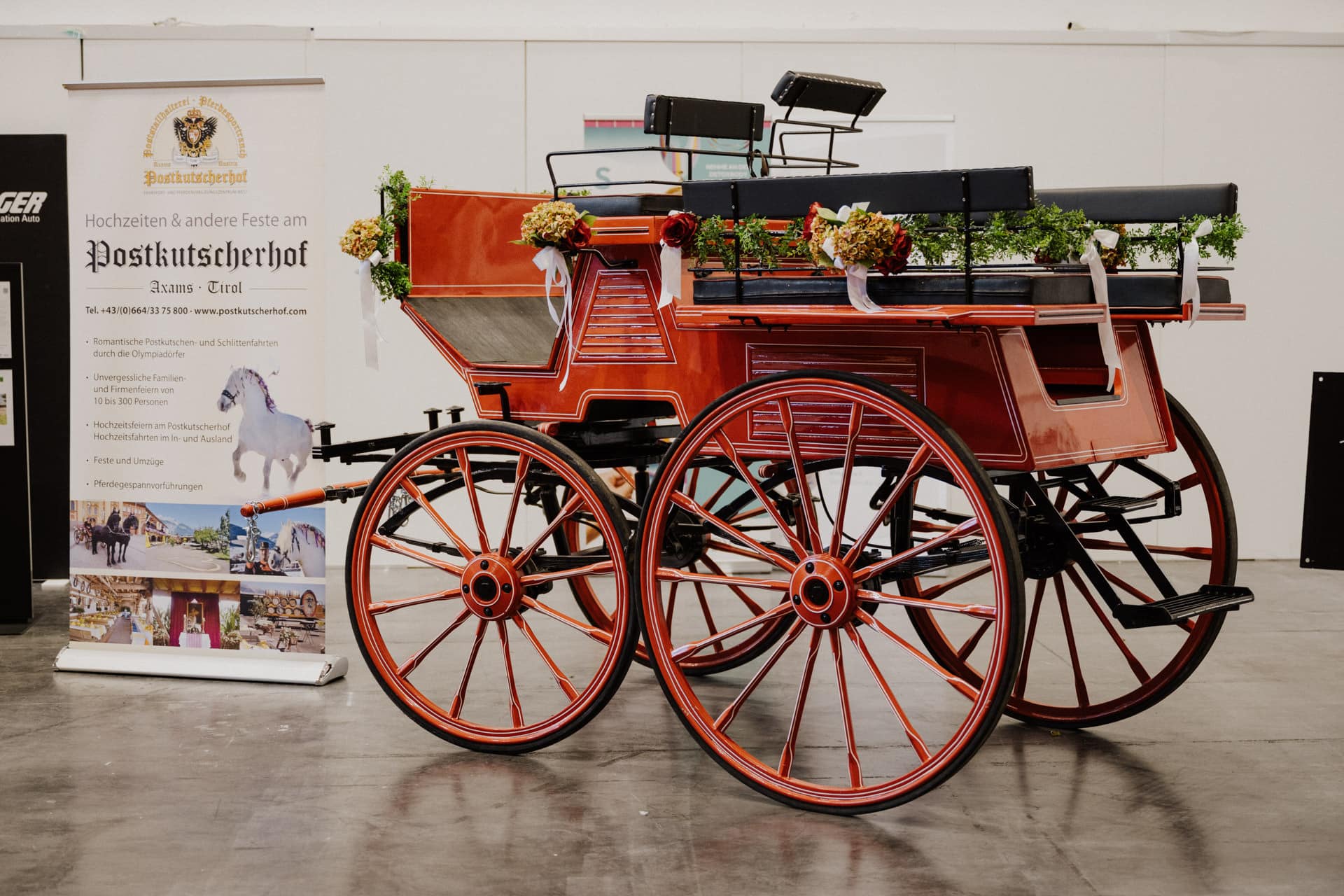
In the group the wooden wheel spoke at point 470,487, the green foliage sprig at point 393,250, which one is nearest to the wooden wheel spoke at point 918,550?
the wooden wheel spoke at point 470,487

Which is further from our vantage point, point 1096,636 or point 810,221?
point 1096,636

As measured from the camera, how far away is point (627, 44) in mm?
6785

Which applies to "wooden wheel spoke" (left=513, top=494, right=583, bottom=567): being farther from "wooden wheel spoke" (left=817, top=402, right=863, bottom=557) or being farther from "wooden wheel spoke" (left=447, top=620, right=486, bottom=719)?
"wooden wheel spoke" (left=817, top=402, right=863, bottom=557)

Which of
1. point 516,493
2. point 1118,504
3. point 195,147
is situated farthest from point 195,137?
point 1118,504

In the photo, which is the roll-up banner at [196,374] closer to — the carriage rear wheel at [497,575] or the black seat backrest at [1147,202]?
the carriage rear wheel at [497,575]

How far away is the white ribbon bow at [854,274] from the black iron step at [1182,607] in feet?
3.19

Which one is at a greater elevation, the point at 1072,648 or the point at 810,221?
the point at 810,221

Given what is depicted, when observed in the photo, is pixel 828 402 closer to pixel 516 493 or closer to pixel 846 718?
pixel 846 718

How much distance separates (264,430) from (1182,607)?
3.07m

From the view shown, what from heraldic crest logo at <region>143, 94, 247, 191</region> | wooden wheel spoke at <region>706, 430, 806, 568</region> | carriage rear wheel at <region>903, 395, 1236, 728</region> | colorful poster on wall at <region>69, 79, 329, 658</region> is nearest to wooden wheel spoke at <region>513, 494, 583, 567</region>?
wooden wheel spoke at <region>706, 430, 806, 568</region>

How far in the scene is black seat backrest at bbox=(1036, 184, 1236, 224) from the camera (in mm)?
3664

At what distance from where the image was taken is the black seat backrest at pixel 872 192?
300cm

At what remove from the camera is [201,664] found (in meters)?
4.73

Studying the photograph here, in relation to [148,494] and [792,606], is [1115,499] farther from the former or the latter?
[148,494]
